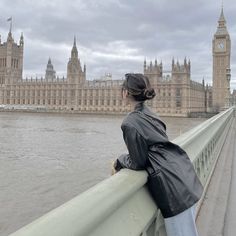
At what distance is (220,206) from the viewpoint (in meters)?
4.14

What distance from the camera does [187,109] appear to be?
9819 centimetres

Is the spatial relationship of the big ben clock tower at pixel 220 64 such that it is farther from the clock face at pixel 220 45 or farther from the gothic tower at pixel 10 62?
the gothic tower at pixel 10 62

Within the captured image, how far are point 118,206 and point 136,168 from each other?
45cm

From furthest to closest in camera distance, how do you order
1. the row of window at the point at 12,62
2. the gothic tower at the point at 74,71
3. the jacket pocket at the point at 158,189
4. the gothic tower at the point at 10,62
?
the row of window at the point at 12,62 < the gothic tower at the point at 10,62 < the gothic tower at the point at 74,71 < the jacket pocket at the point at 158,189

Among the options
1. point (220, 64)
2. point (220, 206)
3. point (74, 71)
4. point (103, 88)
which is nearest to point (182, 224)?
point (220, 206)

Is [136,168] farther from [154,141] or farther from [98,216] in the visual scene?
[98,216]

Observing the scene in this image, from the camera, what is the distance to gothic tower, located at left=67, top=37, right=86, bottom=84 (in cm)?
11162

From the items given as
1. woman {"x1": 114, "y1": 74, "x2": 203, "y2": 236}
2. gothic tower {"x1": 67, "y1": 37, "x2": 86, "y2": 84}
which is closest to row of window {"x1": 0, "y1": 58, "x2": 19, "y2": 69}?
gothic tower {"x1": 67, "y1": 37, "x2": 86, "y2": 84}

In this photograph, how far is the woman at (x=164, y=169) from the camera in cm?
194

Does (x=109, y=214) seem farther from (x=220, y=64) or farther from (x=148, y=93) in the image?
(x=220, y=64)

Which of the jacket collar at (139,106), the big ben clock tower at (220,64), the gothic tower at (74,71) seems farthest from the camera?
the gothic tower at (74,71)

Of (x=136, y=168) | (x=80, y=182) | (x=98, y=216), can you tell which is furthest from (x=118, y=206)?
(x=80, y=182)

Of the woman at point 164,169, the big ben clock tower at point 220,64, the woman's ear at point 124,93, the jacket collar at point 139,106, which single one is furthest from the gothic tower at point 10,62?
the woman at point 164,169

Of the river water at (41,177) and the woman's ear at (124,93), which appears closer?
the woman's ear at (124,93)
